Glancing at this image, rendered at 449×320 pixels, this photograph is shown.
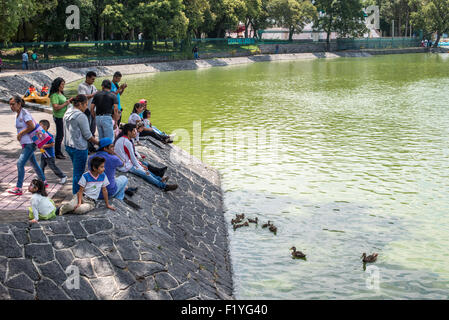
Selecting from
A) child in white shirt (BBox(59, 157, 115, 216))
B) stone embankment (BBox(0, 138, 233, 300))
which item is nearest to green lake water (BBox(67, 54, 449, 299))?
stone embankment (BBox(0, 138, 233, 300))

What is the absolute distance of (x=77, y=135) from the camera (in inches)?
343

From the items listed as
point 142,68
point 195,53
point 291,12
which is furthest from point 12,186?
point 291,12

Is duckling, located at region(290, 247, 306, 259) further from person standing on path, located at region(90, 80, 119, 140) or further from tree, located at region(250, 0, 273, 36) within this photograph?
tree, located at region(250, 0, 273, 36)

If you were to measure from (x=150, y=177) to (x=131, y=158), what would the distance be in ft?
2.08

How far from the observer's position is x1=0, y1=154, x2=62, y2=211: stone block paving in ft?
29.2

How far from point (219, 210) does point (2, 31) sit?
18349 millimetres

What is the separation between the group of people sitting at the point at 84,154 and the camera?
7.75m

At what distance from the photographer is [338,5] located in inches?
3164

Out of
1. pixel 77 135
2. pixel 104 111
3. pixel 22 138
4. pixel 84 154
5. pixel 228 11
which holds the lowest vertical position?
pixel 84 154

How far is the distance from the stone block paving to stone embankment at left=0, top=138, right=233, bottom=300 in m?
1.77

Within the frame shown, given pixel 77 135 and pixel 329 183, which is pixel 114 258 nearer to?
pixel 77 135
